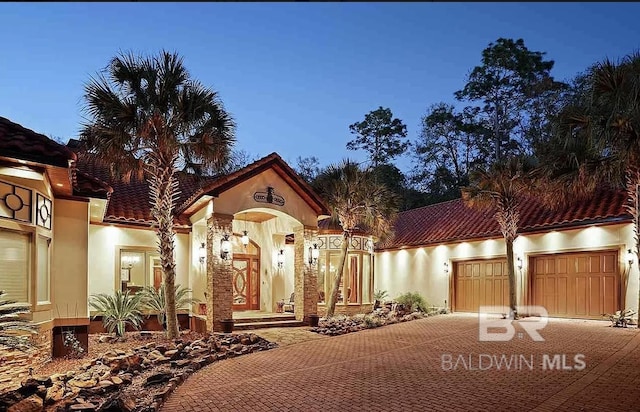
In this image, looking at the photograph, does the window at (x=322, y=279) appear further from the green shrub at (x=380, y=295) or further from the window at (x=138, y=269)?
the window at (x=138, y=269)

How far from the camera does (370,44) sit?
2732mm

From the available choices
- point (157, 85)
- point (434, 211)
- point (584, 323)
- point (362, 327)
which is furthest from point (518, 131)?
point (157, 85)

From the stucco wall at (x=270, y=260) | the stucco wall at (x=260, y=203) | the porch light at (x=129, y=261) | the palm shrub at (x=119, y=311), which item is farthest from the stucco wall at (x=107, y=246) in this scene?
the stucco wall at (x=260, y=203)

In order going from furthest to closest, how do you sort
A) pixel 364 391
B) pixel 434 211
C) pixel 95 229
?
pixel 434 211 → pixel 95 229 → pixel 364 391

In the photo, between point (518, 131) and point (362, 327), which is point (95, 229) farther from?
point (518, 131)

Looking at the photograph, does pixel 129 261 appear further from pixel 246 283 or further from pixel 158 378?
pixel 158 378

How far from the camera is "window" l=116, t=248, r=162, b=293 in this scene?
16250mm

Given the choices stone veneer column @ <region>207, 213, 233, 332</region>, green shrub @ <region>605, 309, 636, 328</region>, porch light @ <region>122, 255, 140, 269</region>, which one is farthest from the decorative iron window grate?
green shrub @ <region>605, 309, 636, 328</region>

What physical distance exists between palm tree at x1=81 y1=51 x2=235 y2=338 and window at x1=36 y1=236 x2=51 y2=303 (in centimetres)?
276

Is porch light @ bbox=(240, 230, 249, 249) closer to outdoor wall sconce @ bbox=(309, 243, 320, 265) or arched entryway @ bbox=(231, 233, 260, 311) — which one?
arched entryway @ bbox=(231, 233, 260, 311)

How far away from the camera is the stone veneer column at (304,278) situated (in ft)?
53.0

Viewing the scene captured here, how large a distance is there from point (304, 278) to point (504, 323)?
6.81 m

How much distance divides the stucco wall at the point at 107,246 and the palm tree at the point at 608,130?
13692 millimetres

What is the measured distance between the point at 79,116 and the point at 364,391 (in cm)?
951
